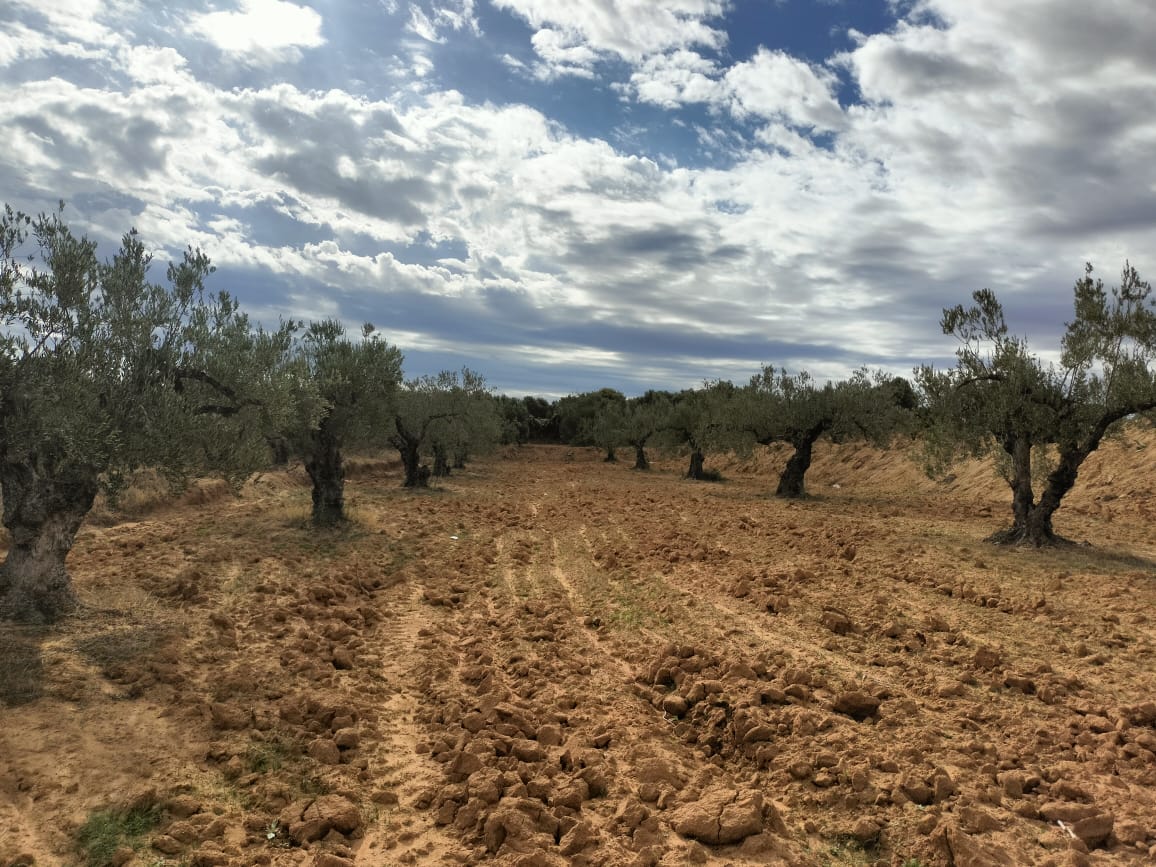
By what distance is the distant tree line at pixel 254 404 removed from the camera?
26.9 feet

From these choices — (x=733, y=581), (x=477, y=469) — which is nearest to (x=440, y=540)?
(x=733, y=581)

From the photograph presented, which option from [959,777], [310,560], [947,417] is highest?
[947,417]

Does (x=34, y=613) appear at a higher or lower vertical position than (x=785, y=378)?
lower

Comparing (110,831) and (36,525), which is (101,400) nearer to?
(36,525)

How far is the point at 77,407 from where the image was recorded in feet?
26.5

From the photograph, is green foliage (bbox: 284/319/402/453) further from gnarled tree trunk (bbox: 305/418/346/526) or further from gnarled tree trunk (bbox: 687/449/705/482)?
gnarled tree trunk (bbox: 687/449/705/482)

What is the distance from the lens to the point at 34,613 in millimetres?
8180

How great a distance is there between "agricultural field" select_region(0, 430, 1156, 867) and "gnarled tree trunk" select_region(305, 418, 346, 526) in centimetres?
391

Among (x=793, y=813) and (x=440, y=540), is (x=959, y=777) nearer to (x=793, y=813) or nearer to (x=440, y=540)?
(x=793, y=813)

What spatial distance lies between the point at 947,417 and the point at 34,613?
18150mm

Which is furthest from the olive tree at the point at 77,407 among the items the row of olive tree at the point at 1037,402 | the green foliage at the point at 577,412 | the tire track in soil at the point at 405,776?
the green foliage at the point at 577,412

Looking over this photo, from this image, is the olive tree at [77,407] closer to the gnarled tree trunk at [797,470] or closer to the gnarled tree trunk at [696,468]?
the gnarled tree trunk at [797,470]

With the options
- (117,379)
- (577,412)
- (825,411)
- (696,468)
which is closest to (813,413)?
A: (825,411)

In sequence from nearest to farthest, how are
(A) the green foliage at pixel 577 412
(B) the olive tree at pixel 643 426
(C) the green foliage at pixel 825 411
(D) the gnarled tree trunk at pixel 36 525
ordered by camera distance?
(D) the gnarled tree trunk at pixel 36 525, (C) the green foliage at pixel 825 411, (B) the olive tree at pixel 643 426, (A) the green foliage at pixel 577 412
